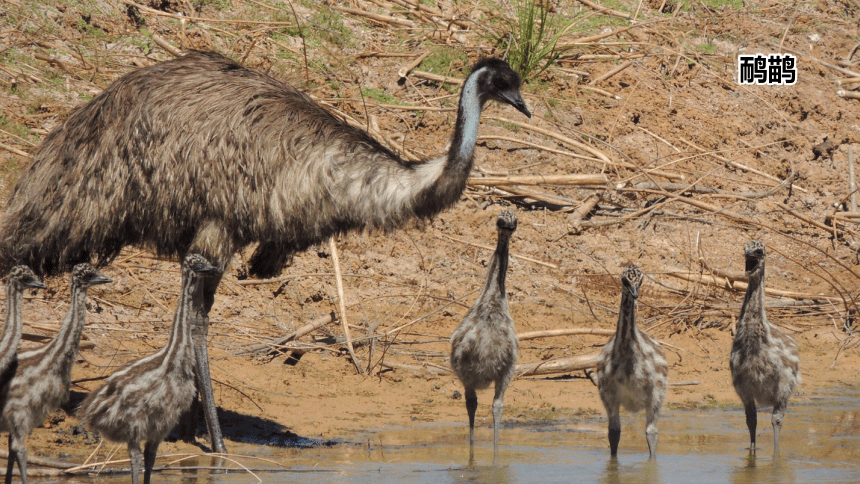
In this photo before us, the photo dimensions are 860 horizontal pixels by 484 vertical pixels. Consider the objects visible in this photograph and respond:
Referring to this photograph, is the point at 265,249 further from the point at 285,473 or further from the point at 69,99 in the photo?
the point at 69,99

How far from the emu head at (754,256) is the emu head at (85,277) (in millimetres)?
3740

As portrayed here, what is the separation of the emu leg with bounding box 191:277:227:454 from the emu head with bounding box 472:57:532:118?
1997 mm

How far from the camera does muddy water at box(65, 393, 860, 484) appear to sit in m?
6.02

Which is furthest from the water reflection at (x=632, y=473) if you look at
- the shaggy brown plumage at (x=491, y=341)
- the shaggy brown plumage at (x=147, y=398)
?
the shaggy brown plumage at (x=147, y=398)

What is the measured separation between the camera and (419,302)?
367 inches

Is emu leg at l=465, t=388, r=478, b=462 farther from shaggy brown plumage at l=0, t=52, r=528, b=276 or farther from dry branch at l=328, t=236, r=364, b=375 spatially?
dry branch at l=328, t=236, r=364, b=375

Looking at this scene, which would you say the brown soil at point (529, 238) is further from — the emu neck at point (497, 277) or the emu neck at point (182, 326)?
the emu neck at point (182, 326)

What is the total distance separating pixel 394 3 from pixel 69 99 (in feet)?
13.4

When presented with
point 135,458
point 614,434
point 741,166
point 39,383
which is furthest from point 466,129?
point 741,166

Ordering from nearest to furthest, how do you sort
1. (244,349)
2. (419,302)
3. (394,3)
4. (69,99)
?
(244,349), (419,302), (69,99), (394,3)

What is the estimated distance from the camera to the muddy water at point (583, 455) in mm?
6020

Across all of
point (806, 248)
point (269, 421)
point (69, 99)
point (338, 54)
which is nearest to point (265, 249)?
point (269, 421)

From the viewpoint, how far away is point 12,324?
17.7 ft

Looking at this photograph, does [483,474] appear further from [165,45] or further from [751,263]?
[165,45]
